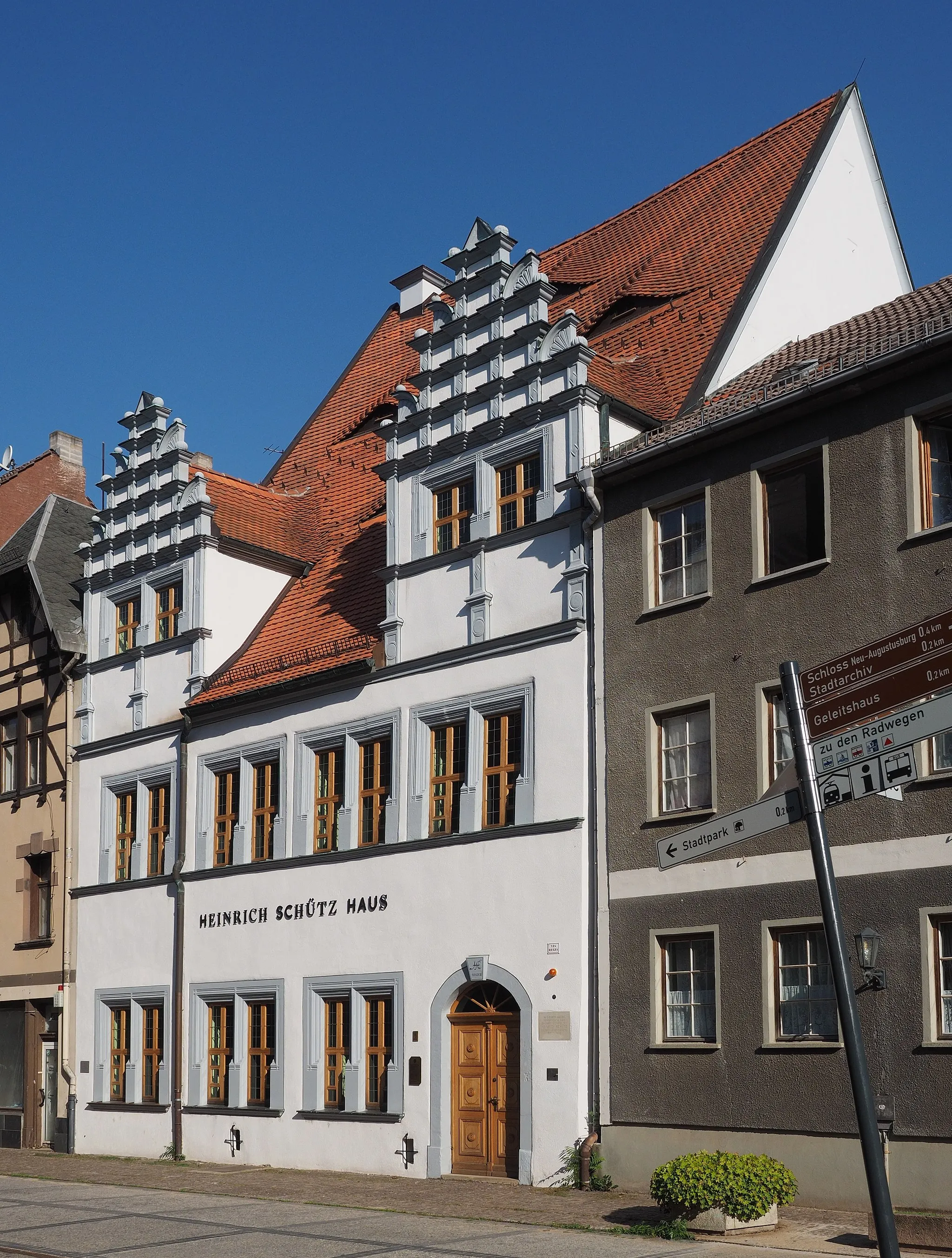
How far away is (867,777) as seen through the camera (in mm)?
6996

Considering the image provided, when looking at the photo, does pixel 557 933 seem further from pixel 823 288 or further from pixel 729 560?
pixel 823 288

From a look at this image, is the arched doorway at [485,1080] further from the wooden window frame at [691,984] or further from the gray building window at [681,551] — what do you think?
the gray building window at [681,551]

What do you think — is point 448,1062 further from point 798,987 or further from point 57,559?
point 57,559

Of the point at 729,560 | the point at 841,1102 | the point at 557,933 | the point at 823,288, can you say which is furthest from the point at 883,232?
the point at 841,1102

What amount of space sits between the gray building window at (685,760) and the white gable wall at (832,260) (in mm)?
5547

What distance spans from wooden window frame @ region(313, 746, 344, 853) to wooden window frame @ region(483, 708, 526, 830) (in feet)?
9.96

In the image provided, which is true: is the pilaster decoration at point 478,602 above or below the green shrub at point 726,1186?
above

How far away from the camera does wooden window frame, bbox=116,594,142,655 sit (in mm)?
27766

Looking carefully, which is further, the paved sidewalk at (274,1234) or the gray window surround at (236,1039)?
the gray window surround at (236,1039)

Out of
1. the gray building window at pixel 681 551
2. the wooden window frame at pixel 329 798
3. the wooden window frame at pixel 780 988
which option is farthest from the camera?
the wooden window frame at pixel 329 798

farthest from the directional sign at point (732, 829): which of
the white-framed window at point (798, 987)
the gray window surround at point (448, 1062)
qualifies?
the gray window surround at point (448, 1062)

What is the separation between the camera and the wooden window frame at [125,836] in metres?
26.9

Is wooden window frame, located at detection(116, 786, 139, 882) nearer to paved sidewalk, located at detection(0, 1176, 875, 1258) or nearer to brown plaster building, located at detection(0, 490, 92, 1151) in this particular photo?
brown plaster building, located at detection(0, 490, 92, 1151)

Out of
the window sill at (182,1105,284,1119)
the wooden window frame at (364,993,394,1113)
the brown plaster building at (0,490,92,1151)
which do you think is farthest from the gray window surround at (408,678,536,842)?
the brown plaster building at (0,490,92,1151)
